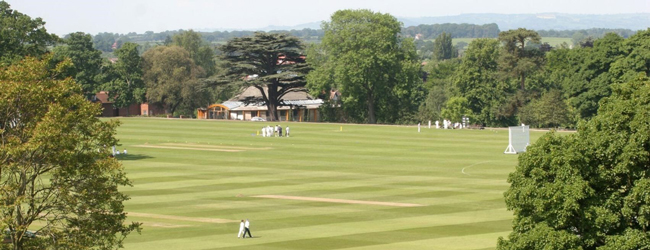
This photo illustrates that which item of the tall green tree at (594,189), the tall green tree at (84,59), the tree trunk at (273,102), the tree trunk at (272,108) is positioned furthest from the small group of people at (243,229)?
the tall green tree at (84,59)

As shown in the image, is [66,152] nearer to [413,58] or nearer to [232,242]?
[232,242]

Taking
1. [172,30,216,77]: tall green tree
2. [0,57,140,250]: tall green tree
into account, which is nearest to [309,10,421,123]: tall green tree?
[172,30,216,77]: tall green tree

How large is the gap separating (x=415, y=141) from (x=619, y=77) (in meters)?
25.9

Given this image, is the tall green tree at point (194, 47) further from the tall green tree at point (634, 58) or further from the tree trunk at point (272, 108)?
the tall green tree at point (634, 58)

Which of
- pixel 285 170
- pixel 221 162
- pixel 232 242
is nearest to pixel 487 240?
pixel 232 242

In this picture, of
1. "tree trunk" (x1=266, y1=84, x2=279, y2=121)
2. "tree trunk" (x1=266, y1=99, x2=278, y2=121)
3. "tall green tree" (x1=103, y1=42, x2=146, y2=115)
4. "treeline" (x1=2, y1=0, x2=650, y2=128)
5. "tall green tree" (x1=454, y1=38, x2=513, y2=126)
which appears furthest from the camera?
"tall green tree" (x1=103, y1=42, x2=146, y2=115)

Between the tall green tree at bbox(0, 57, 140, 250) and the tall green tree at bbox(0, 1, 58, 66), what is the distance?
5665cm

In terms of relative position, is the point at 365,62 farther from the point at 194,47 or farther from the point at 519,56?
the point at 194,47

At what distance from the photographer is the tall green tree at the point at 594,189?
2420 cm

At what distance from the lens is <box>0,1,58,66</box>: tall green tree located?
81.4m

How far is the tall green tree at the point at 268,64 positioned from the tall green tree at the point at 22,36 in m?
41.6

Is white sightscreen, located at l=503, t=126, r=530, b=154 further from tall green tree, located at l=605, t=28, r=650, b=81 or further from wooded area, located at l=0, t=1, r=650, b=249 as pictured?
tall green tree, located at l=605, t=28, r=650, b=81

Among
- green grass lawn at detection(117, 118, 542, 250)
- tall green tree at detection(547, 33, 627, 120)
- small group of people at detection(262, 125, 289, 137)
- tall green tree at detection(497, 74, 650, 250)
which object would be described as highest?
tall green tree at detection(547, 33, 627, 120)

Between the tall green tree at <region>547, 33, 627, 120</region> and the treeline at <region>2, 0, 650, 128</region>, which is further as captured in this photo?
the treeline at <region>2, 0, 650, 128</region>
